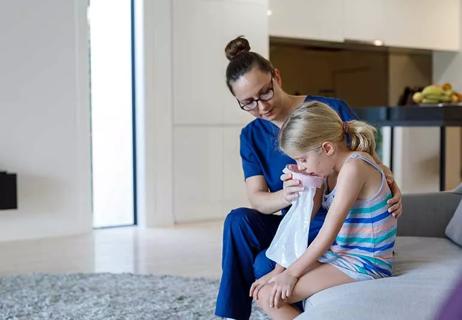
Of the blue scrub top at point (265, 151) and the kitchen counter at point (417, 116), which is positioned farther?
the kitchen counter at point (417, 116)

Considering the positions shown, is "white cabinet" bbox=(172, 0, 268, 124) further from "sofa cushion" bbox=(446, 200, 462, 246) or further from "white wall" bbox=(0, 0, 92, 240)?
"sofa cushion" bbox=(446, 200, 462, 246)

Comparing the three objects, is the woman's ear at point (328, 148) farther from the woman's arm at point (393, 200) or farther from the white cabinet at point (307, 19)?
the white cabinet at point (307, 19)

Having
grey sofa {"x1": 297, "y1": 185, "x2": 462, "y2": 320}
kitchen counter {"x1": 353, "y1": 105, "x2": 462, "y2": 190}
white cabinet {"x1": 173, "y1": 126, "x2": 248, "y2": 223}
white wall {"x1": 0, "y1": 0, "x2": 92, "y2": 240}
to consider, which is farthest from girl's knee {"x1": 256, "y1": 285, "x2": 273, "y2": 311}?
white cabinet {"x1": 173, "y1": 126, "x2": 248, "y2": 223}

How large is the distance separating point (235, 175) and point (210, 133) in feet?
1.34

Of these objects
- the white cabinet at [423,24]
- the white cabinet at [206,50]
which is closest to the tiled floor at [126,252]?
the white cabinet at [206,50]

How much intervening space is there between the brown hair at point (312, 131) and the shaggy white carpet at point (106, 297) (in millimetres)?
909

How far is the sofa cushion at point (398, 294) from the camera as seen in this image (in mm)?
1249

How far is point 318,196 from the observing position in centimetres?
174

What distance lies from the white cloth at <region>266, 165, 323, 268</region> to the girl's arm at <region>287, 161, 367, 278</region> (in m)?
0.07

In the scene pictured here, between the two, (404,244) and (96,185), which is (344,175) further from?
(96,185)

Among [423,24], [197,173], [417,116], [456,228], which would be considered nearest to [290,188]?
[456,228]

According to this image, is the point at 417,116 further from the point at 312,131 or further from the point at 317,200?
the point at 312,131

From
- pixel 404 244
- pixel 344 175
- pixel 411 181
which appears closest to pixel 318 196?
pixel 344 175

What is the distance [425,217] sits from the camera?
2.15m
